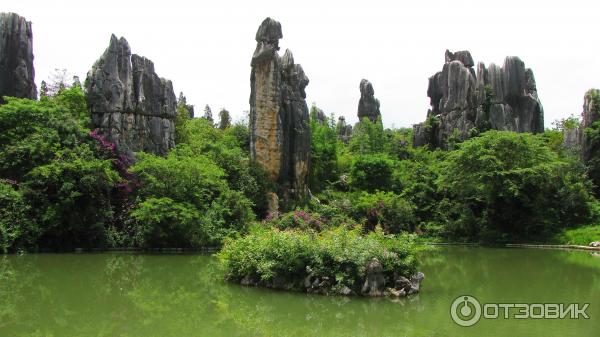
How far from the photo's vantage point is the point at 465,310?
8500 mm

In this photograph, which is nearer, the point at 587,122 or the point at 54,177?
the point at 54,177

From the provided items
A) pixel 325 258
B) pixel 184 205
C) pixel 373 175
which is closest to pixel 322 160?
pixel 373 175

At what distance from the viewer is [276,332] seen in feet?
23.7

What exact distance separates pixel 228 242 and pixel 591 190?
18.2 m

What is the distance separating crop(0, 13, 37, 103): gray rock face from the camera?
884 inches

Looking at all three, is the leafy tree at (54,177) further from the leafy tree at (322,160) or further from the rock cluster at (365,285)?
the leafy tree at (322,160)

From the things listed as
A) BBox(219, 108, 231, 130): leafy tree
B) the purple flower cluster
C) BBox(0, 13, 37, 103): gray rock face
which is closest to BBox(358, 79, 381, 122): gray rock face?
BBox(219, 108, 231, 130): leafy tree

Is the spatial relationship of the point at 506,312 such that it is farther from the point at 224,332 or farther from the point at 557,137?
the point at 557,137

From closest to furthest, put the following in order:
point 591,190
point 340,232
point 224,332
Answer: point 224,332 → point 340,232 → point 591,190

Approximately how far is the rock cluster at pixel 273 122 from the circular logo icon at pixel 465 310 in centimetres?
1562

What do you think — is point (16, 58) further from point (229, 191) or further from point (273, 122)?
point (273, 122)

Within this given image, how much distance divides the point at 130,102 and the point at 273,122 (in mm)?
5950

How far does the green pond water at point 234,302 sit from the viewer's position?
7246mm

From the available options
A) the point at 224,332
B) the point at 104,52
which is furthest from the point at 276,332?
the point at 104,52
